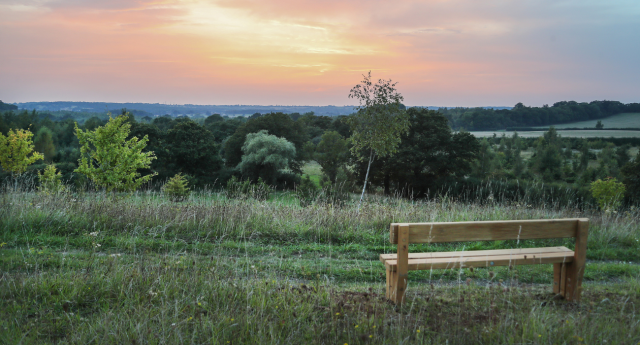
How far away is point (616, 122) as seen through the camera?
87688 mm

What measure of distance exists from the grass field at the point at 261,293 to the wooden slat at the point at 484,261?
193 mm

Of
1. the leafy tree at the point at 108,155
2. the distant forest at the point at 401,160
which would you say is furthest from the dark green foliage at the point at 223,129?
the leafy tree at the point at 108,155

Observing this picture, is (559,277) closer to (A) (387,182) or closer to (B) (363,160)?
(B) (363,160)

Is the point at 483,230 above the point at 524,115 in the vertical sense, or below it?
below

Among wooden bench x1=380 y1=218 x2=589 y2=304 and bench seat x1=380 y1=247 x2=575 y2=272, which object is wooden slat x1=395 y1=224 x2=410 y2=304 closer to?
wooden bench x1=380 y1=218 x2=589 y2=304

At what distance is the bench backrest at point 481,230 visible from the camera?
3480mm

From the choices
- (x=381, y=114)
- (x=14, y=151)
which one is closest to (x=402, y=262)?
(x=381, y=114)

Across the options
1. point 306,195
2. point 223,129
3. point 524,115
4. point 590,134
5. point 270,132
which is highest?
point 524,115

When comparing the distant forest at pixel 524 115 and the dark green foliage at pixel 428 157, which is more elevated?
the distant forest at pixel 524 115

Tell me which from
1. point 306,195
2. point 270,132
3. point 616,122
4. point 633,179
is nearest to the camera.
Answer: point 306,195

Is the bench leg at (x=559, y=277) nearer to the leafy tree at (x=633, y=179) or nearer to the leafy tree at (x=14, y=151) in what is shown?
the leafy tree at (x=633, y=179)

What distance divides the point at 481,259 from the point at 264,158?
3460cm

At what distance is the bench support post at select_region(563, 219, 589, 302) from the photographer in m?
3.88

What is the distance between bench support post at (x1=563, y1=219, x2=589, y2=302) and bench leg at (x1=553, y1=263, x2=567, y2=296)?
0.15 feet
